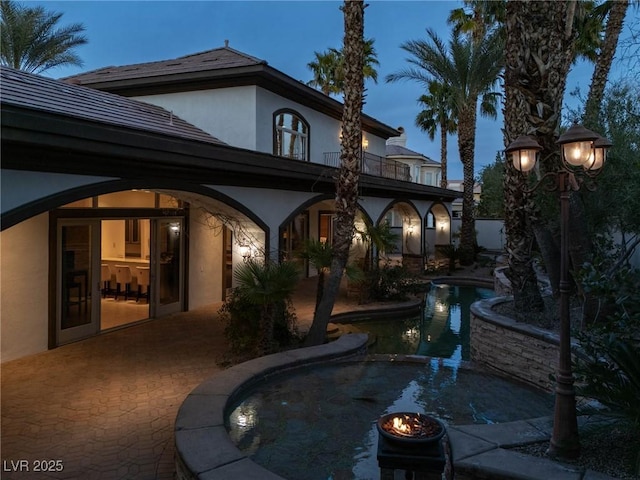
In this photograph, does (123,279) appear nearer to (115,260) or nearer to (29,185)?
(115,260)

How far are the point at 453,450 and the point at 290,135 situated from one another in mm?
12808

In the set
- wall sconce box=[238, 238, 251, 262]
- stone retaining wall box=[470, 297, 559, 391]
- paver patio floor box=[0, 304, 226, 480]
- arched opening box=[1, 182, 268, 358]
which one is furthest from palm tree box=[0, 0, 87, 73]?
stone retaining wall box=[470, 297, 559, 391]

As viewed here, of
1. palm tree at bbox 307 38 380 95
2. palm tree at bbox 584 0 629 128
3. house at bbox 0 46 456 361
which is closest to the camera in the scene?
house at bbox 0 46 456 361

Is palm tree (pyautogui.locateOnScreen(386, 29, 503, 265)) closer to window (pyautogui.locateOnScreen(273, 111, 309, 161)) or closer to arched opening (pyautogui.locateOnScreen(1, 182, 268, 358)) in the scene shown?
window (pyautogui.locateOnScreen(273, 111, 309, 161))

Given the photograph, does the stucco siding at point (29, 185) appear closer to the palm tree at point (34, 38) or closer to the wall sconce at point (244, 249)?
the wall sconce at point (244, 249)

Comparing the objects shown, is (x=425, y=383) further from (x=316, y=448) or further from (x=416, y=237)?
(x=416, y=237)

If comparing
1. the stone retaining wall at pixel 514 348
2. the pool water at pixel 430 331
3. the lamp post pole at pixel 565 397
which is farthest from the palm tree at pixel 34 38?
the lamp post pole at pixel 565 397

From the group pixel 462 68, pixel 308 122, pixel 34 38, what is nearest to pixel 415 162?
pixel 462 68

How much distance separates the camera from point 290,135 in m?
15.4

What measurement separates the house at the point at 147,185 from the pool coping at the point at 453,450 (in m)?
3.45

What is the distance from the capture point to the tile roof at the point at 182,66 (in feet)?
44.6

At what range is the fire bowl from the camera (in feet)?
11.9

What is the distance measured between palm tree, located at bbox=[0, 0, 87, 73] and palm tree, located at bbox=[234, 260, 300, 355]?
19.8 metres

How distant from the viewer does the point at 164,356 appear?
29.3 ft
